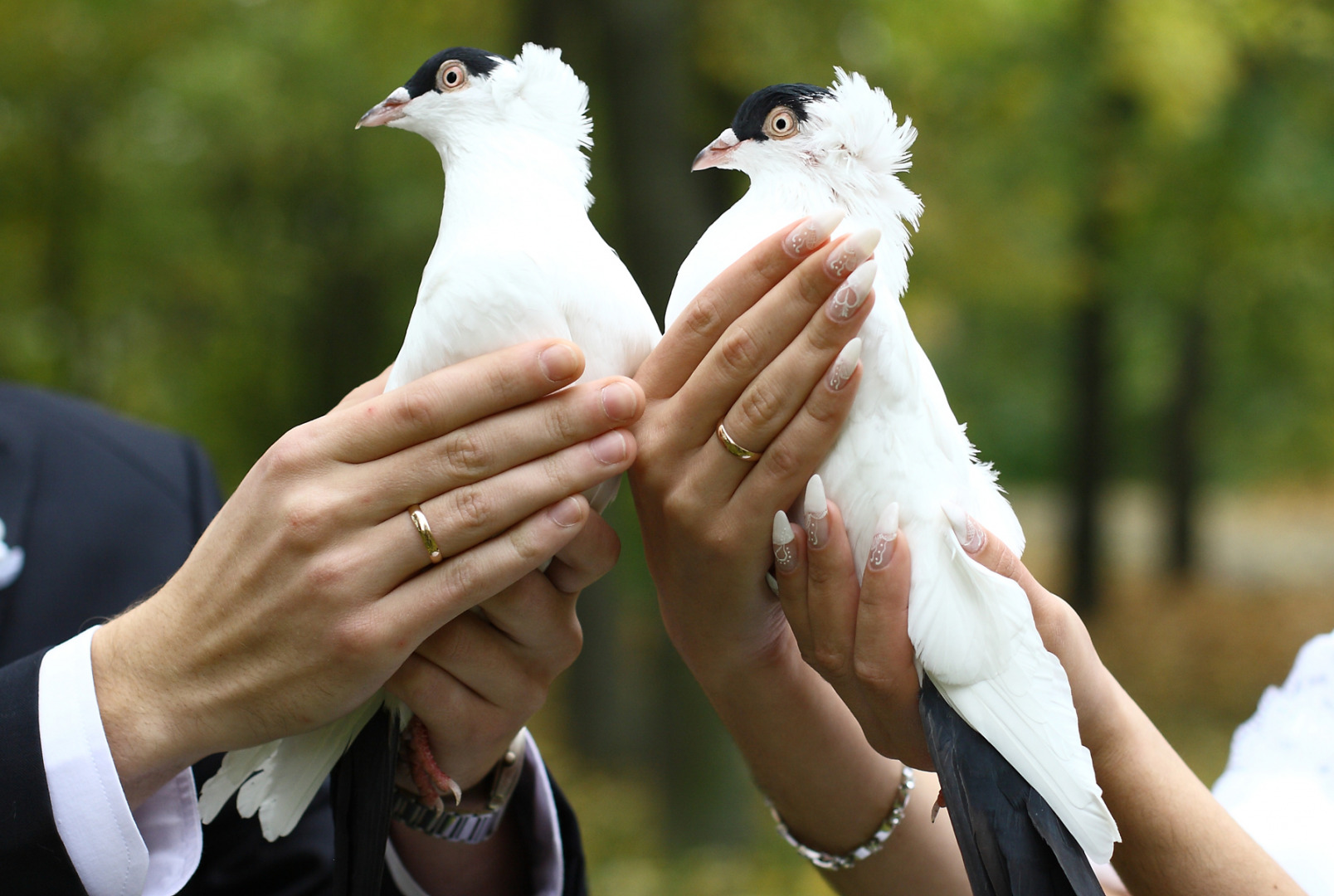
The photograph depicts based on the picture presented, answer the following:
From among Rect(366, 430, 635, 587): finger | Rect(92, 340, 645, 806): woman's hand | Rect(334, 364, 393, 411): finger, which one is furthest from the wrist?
Rect(334, 364, 393, 411): finger

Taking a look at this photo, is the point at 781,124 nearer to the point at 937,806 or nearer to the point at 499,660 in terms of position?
the point at 499,660

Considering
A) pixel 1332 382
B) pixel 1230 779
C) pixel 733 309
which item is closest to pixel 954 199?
pixel 1230 779

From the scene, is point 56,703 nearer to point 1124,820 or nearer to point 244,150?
point 1124,820

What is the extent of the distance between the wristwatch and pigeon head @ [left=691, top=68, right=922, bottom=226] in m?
1.18

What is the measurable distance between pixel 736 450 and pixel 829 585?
268 mm

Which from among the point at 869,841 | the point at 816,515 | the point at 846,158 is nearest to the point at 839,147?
the point at 846,158

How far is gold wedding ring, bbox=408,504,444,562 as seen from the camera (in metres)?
1.44

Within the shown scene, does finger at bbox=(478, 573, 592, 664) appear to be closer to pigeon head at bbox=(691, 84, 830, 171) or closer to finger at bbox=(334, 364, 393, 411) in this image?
finger at bbox=(334, 364, 393, 411)

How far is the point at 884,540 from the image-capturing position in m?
1.55

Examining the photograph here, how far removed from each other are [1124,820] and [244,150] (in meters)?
9.43

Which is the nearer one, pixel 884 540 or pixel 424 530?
pixel 424 530

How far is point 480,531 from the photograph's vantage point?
1466mm

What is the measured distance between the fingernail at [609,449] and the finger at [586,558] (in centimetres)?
15

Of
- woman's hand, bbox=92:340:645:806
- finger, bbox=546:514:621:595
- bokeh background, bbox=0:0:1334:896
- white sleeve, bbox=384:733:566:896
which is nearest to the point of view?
woman's hand, bbox=92:340:645:806
